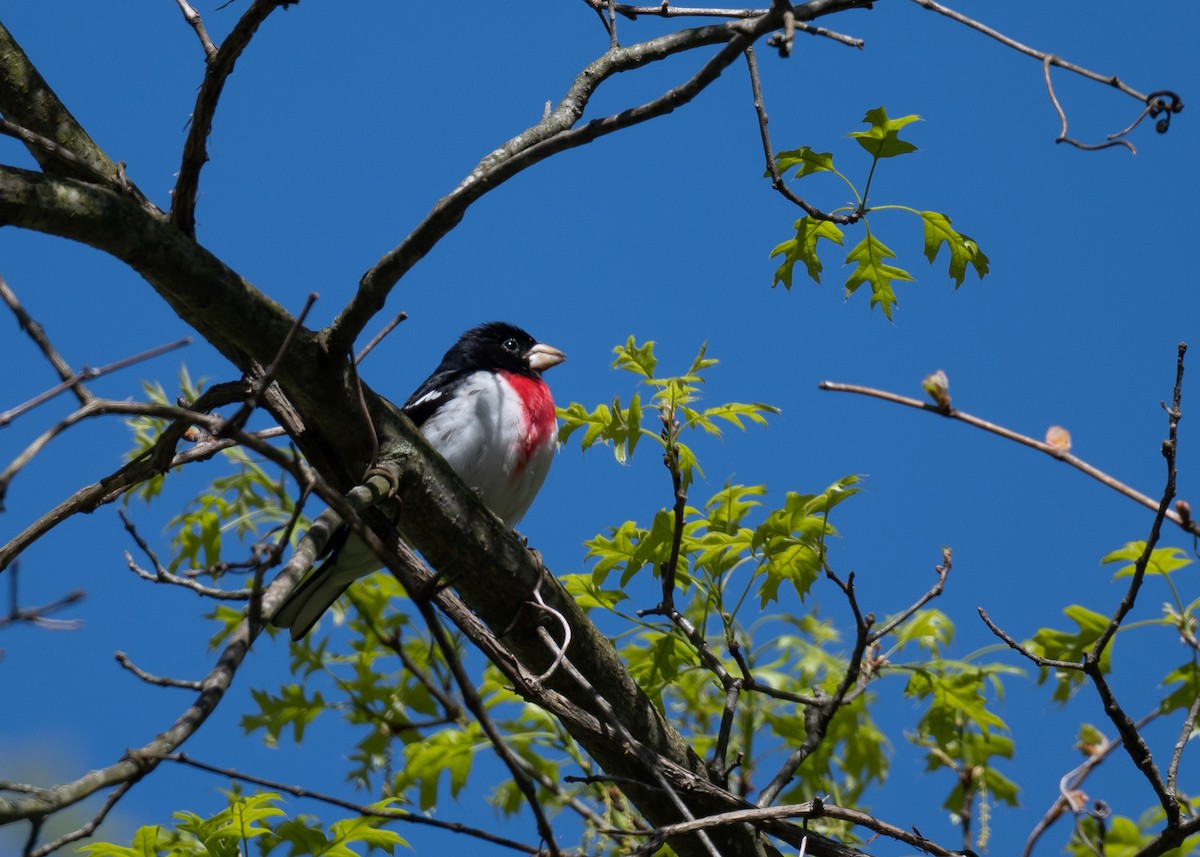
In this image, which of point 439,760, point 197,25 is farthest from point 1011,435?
point 439,760

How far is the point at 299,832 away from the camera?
3176 mm

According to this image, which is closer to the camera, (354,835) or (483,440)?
(354,835)

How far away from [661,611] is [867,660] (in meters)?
0.80

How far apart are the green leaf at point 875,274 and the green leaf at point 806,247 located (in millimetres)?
108

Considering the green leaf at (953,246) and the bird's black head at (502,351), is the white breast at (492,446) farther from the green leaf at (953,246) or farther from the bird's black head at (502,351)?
the green leaf at (953,246)

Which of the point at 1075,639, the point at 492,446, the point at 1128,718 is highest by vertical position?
the point at 492,446

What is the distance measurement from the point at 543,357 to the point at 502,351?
0.20m

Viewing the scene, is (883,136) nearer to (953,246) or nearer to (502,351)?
(953,246)

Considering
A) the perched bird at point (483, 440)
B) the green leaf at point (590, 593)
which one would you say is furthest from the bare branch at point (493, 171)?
the perched bird at point (483, 440)

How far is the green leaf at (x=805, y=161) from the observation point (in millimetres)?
3459

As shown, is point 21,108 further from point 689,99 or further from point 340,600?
point 340,600

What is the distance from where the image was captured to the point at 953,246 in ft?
11.6

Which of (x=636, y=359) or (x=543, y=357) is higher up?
(x=543, y=357)

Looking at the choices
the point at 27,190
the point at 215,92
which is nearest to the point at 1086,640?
the point at 215,92
